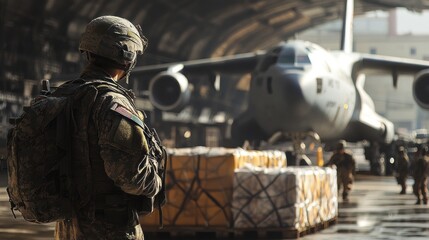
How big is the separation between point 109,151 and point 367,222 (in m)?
10.2

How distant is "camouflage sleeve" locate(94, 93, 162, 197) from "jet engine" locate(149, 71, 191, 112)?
70.4 feet

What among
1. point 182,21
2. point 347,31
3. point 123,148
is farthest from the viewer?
point 182,21

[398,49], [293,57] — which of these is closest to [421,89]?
[293,57]

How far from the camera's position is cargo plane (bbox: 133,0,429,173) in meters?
22.6

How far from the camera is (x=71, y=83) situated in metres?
4.39

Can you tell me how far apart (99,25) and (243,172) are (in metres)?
7.21

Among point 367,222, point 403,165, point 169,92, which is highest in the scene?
point 169,92

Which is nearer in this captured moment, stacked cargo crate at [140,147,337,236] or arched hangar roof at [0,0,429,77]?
stacked cargo crate at [140,147,337,236]

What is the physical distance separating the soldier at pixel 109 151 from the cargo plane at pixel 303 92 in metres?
17.9

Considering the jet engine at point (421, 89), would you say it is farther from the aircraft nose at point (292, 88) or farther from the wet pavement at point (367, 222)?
the wet pavement at point (367, 222)

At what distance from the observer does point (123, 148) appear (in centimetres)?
404

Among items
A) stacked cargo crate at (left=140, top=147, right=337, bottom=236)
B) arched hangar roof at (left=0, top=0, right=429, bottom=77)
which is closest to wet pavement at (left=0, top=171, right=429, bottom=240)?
stacked cargo crate at (left=140, top=147, right=337, bottom=236)

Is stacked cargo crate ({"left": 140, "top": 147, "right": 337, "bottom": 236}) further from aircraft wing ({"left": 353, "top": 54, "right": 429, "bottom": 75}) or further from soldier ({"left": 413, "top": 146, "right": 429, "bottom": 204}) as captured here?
aircraft wing ({"left": 353, "top": 54, "right": 429, "bottom": 75})

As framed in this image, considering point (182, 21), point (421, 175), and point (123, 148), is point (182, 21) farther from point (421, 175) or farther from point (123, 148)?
point (123, 148)
